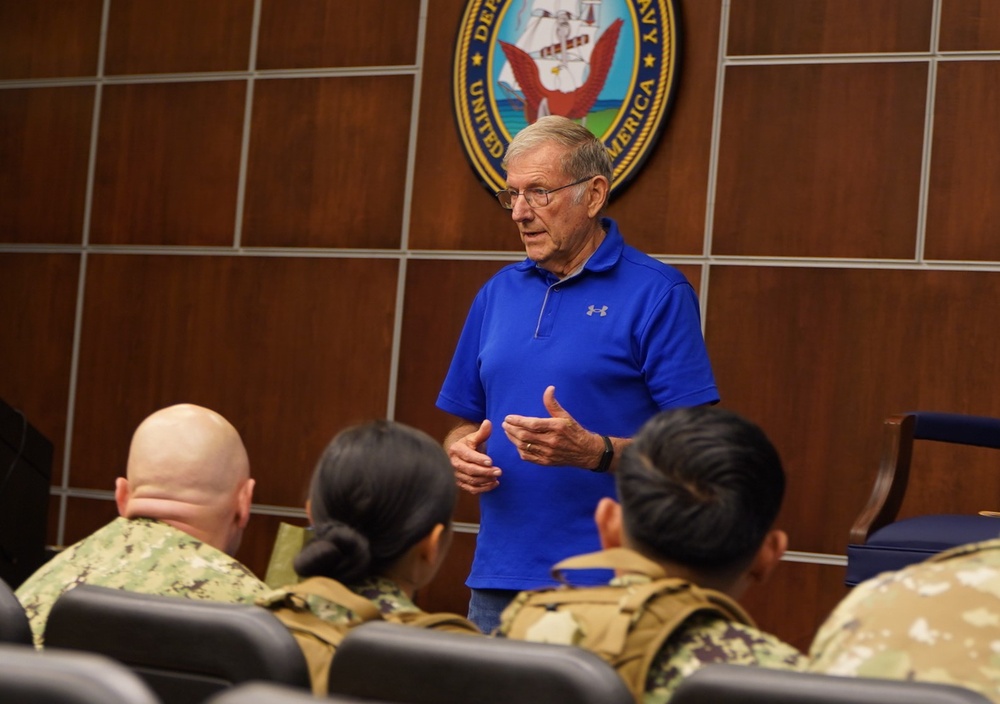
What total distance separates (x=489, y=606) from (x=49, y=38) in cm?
382

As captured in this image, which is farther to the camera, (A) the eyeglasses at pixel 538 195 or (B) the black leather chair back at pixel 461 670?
(A) the eyeglasses at pixel 538 195

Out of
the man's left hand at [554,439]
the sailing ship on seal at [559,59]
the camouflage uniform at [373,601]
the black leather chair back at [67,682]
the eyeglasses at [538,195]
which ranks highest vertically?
the sailing ship on seal at [559,59]

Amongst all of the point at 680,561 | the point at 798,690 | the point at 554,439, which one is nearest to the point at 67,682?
the point at 798,690

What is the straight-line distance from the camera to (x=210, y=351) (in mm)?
5160

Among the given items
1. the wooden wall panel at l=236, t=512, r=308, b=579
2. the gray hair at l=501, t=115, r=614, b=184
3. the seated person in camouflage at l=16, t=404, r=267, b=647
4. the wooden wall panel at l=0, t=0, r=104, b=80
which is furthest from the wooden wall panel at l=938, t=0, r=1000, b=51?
the wooden wall panel at l=0, t=0, r=104, b=80

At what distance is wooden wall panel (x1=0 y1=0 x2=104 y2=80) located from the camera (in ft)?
17.8

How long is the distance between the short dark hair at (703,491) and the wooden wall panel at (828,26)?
303 cm

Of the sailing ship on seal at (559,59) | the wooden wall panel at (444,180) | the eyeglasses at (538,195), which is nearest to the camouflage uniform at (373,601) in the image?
the eyeglasses at (538,195)

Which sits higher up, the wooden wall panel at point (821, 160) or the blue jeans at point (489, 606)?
the wooden wall panel at point (821, 160)

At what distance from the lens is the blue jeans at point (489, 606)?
9.00ft

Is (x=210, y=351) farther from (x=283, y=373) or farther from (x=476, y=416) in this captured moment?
(x=476, y=416)

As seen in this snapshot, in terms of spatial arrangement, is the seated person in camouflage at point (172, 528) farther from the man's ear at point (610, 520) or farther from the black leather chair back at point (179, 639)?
the man's ear at point (610, 520)

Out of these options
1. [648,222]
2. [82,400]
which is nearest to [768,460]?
[648,222]

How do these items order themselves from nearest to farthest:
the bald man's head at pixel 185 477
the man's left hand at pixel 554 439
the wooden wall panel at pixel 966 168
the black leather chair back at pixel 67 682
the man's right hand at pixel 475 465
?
the black leather chair back at pixel 67 682
the bald man's head at pixel 185 477
the man's left hand at pixel 554 439
the man's right hand at pixel 475 465
the wooden wall panel at pixel 966 168
